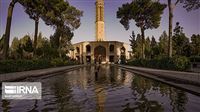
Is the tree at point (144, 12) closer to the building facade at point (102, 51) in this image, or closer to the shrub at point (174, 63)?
the shrub at point (174, 63)

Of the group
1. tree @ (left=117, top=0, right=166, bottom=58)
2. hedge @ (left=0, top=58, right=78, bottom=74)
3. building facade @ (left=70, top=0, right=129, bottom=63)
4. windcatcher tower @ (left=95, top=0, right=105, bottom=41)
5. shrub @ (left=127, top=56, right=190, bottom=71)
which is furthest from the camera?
windcatcher tower @ (left=95, top=0, right=105, bottom=41)

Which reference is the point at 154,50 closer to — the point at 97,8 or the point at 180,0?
the point at 180,0

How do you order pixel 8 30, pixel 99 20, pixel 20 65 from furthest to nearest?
pixel 99 20 < pixel 20 65 < pixel 8 30

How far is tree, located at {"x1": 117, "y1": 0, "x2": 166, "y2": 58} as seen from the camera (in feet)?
135

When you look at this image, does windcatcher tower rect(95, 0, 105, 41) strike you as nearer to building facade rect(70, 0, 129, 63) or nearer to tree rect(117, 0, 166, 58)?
building facade rect(70, 0, 129, 63)

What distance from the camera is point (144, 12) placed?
42500mm

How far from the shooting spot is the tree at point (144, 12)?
4100 centimetres

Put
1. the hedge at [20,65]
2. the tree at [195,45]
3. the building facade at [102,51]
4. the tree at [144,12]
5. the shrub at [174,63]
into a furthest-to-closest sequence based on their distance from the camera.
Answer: the building facade at [102,51] < the tree at [195,45] < the tree at [144,12] < the shrub at [174,63] < the hedge at [20,65]

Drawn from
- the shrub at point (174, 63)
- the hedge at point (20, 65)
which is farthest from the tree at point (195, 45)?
the hedge at point (20, 65)

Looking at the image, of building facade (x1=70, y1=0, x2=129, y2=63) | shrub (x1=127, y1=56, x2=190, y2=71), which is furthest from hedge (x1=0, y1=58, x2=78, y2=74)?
building facade (x1=70, y1=0, x2=129, y2=63)

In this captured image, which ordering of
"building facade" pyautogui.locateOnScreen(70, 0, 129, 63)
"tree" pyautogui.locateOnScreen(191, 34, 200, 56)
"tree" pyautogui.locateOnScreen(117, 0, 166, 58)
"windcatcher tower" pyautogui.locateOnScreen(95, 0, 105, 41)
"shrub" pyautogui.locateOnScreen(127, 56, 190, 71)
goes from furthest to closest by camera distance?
"windcatcher tower" pyautogui.locateOnScreen(95, 0, 105, 41) → "building facade" pyautogui.locateOnScreen(70, 0, 129, 63) → "tree" pyautogui.locateOnScreen(191, 34, 200, 56) → "tree" pyautogui.locateOnScreen(117, 0, 166, 58) → "shrub" pyautogui.locateOnScreen(127, 56, 190, 71)

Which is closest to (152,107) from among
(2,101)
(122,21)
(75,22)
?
(2,101)

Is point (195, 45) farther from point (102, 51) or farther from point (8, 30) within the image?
point (8, 30)

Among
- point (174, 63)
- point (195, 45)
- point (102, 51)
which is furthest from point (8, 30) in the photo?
point (102, 51)
